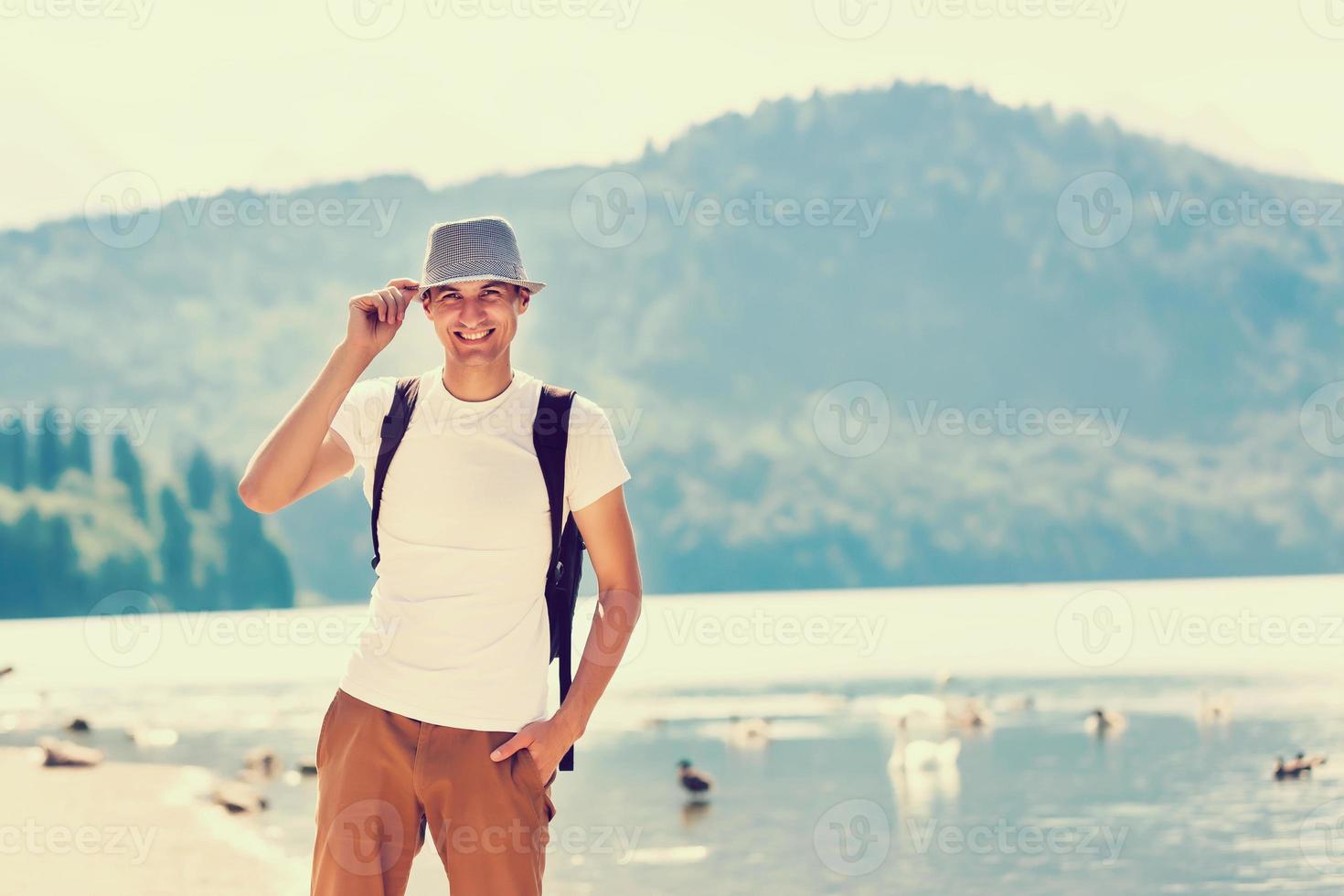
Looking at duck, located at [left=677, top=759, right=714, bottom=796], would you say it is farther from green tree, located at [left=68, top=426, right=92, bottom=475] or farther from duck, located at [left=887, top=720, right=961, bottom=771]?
green tree, located at [left=68, top=426, right=92, bottom=475]

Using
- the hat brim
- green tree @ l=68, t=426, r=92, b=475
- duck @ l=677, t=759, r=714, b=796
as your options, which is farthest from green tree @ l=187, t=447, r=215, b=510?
the hat brim

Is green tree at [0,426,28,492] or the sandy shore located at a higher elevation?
green tree at [0,426,28,492]

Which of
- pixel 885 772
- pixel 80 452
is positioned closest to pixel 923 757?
pixel 885 772

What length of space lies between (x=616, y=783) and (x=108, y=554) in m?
93.9

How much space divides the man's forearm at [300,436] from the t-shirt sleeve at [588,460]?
59cm

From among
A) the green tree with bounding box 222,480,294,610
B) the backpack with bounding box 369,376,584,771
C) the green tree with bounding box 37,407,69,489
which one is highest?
the green tree with bounding box 37,407,69,489

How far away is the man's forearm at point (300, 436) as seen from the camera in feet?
13.8

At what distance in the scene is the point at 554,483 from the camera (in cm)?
420

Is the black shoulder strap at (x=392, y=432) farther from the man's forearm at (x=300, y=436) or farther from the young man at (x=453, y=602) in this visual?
the man's forearm at (x=300, y=436)

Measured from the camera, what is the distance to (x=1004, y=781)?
24781 millimetres

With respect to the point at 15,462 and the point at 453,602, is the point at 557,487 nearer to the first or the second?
the point at 453,602

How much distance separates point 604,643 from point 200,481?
112465 millimetres

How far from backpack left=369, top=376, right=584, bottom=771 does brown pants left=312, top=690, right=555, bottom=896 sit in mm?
287

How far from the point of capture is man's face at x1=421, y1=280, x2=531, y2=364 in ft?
14.1
